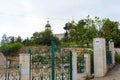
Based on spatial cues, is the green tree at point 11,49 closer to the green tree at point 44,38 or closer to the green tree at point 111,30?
the green tree at point 44,38

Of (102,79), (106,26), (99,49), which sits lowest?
(102,79)

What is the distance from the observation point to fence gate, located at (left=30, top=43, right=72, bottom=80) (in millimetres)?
11109

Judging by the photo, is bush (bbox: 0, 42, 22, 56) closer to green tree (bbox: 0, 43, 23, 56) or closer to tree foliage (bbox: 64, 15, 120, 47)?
green tree (bbox: 0, 43, 23, 56)

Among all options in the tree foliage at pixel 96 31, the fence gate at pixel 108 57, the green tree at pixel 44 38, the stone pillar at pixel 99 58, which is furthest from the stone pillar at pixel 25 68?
the green tree at pixel 44 38

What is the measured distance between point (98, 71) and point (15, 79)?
4.89 metres

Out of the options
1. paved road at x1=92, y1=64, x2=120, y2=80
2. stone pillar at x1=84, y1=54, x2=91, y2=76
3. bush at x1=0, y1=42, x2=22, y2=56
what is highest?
bush at x1=0, y1=42, x2=22, y2=56

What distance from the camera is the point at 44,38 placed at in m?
39.9

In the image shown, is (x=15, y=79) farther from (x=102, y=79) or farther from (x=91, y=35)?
(x=91, y=35)

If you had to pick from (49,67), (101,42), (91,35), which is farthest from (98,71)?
(91,35)

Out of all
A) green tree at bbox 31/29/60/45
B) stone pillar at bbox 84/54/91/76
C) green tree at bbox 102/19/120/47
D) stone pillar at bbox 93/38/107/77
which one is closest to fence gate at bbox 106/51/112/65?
stone pillar at bbox 93/38/107/77

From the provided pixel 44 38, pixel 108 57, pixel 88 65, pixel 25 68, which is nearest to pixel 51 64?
pixel 25 68

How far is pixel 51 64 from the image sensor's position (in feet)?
37.2

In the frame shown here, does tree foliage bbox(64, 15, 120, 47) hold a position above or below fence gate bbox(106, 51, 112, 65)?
above

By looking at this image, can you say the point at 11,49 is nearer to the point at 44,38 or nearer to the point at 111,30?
the point at 44,38
